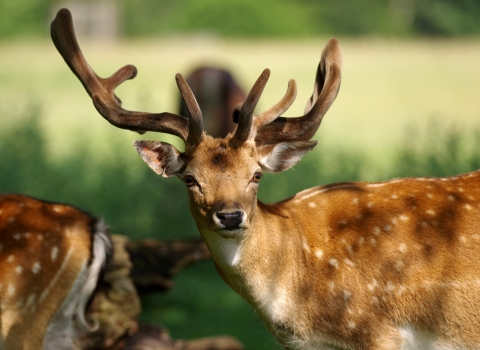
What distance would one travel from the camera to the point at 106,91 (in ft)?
16.4

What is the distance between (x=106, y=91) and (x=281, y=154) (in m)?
1.30

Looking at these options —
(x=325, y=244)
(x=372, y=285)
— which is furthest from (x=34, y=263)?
(x=372, y=285)

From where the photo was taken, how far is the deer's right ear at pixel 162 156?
4.54 metres

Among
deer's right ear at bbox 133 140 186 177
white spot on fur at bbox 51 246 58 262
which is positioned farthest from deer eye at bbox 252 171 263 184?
white spot on fur at bbox 51 246 58 262

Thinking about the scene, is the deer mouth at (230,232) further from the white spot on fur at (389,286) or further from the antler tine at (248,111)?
the white spot on fur at (389,286)

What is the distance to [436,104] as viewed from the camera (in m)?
16.6

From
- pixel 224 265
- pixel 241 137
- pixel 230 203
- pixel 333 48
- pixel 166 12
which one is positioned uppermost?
pixel 333 48

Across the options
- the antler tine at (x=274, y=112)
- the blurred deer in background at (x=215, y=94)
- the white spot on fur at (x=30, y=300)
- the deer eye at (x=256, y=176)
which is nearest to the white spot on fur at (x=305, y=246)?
the deer eye at (x=256, y=176)

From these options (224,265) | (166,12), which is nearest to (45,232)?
(224,265)

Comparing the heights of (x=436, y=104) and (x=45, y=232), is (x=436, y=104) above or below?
below

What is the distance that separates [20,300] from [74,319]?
0.50 meters

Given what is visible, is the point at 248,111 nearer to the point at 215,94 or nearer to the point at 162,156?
the point at 162,156

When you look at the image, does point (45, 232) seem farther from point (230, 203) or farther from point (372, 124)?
point (372, 124)

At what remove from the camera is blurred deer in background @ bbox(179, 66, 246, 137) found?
12.0m
